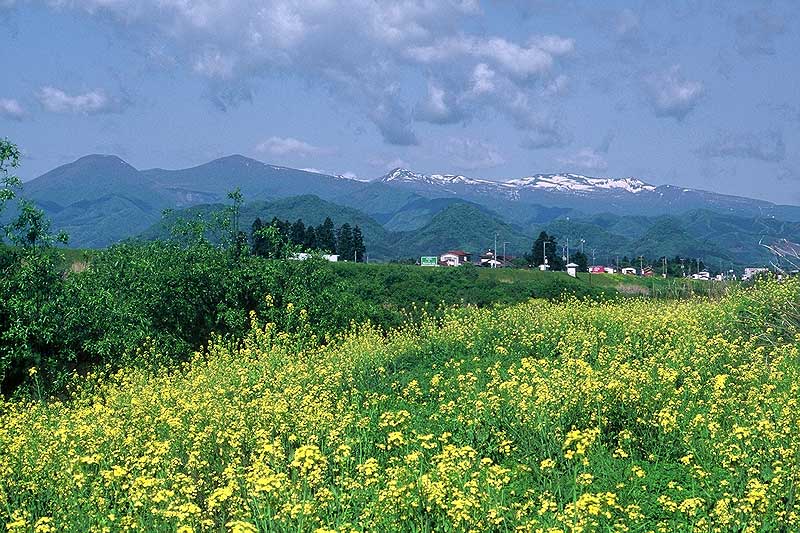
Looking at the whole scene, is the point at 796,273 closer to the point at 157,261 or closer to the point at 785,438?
the point at 785,438

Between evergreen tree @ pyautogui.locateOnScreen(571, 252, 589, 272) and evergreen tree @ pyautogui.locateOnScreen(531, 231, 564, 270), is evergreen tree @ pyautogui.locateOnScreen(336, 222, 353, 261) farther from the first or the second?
evergreen tree @ pyautogui.locateOnScreen(571, 252, 589, 272)

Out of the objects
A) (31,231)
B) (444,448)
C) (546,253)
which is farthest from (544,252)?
(444,448)

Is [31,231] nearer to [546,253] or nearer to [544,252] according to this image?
[544,252]

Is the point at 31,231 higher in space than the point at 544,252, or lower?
higher

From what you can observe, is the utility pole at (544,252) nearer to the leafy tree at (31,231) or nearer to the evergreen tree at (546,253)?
the evergreen tree at (546,253)

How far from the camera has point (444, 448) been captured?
7328mm

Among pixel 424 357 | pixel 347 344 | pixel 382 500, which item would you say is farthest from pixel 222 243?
pixel 382 500

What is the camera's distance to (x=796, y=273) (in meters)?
18.0

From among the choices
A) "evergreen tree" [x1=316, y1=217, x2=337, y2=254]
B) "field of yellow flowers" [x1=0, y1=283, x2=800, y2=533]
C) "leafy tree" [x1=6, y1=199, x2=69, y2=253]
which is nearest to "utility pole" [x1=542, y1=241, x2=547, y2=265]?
"evergreen tree" [x1=316, y1=217, x2=337, y2=254]

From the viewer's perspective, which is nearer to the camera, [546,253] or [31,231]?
[31,231]

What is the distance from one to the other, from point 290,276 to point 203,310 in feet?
10.4

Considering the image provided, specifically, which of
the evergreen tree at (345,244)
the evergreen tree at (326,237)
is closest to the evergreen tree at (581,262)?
the evergreen tree at (345,244)

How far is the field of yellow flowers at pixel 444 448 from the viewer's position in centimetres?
636

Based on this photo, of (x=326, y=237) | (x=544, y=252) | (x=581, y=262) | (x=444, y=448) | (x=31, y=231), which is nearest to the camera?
(x=444, y=448)
